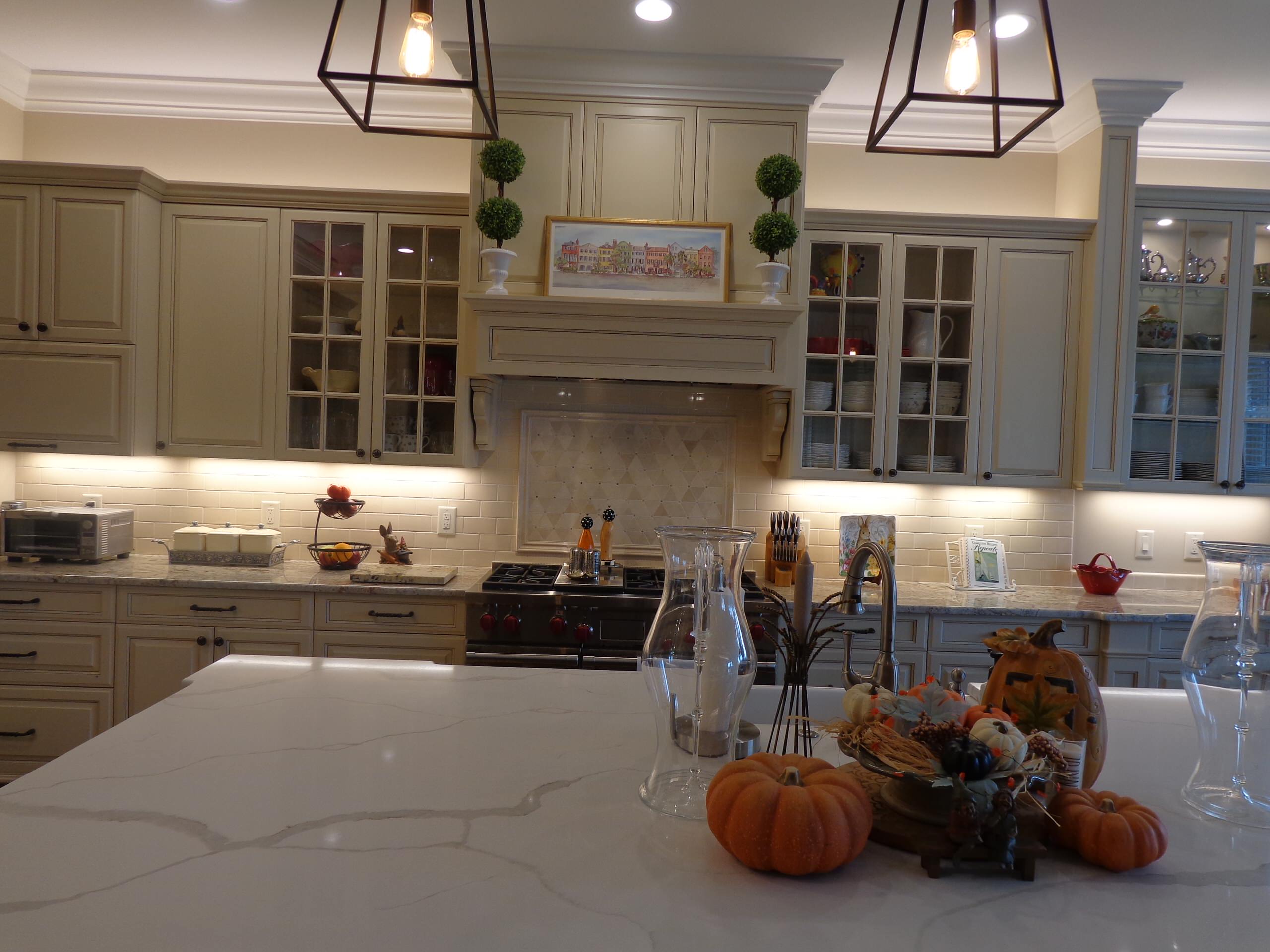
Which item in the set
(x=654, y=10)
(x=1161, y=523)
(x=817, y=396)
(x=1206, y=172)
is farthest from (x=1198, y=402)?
(x=654, y=10)

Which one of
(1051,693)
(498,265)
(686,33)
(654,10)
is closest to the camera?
(1051,693)

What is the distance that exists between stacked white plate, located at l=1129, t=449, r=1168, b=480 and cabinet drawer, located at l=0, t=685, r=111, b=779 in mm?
4267

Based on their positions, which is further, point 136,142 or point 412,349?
point 136,142

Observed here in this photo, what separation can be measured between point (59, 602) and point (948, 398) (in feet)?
12.0

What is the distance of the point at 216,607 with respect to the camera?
333 centimetres

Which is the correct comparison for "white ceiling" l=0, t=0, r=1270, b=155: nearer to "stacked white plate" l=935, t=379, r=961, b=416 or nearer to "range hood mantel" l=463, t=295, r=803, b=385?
"range hood mantel" l=463, t=295, r=803, b=385

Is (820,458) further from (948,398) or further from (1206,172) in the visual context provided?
(1206,172)

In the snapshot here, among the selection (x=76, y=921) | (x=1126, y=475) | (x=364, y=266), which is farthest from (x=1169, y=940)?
(x=364, y=266)

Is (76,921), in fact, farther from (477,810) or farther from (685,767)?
(685,767)

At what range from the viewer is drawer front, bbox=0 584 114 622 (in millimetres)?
3318

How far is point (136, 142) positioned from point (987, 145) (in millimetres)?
3915

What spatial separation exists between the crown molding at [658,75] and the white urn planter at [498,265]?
66 centimetres

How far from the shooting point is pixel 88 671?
131 inches

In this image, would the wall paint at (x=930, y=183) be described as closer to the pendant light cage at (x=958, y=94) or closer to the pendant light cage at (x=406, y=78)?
the pendant light cage at (x=958, y=94)
